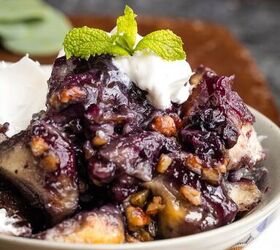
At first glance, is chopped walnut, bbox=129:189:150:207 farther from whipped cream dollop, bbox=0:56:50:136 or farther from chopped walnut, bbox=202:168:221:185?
whipped cream dollop, bbox=0:56:50:136

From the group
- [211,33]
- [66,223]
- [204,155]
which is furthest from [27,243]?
[211,33]

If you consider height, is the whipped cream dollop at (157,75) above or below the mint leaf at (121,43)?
below

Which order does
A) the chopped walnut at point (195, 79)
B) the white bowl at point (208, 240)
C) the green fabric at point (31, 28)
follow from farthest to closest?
the green fabric at point (31, 28) < the chopped walnut at point (195, 79) < the white bowl at point (208, 240)

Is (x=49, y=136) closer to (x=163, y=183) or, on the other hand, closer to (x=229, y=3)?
(x=163, y=183)

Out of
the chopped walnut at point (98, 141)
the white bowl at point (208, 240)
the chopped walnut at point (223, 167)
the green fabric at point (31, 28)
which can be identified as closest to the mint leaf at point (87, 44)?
the chopped walnut at point (98, 141)

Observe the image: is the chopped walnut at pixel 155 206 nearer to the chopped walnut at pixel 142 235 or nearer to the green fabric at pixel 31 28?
the chopped walnut at pixel 142 235

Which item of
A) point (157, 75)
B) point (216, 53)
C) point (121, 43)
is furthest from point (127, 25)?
point (216, 53)

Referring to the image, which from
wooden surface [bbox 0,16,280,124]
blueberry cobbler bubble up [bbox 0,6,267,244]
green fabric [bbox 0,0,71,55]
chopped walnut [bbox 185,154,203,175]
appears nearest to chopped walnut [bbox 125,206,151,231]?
blueberry cobbler bubble up [bbox 0,6,267,244]
